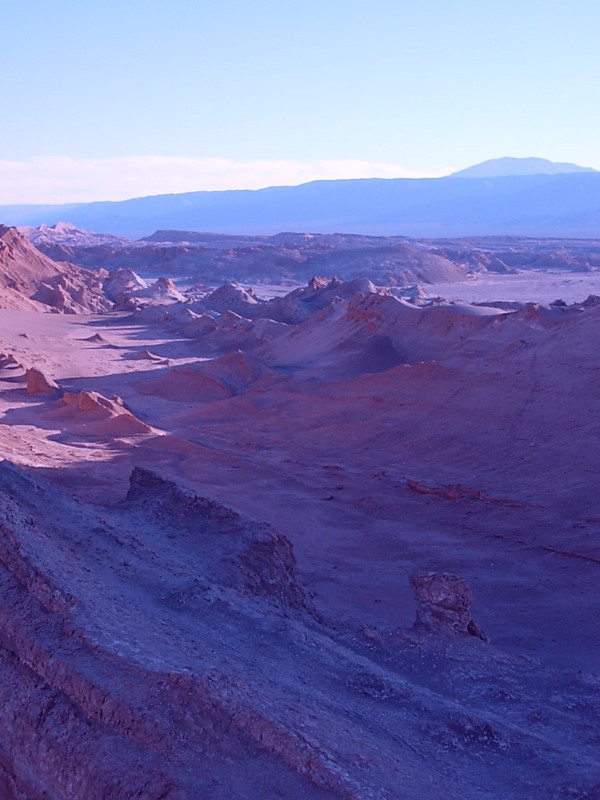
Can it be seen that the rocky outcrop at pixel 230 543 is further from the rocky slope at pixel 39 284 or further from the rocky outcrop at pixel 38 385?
the rocky slope at pixel 39 284

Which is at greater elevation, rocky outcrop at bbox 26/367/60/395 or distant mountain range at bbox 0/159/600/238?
distant mountain range at bbox 0/159/600/238

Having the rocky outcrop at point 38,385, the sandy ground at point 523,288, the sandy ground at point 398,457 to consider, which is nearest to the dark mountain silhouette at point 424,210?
the sandy ground at point 523,288

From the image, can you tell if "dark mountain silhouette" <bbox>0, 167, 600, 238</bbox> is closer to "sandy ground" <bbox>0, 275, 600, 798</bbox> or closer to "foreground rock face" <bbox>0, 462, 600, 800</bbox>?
"sandy ground" <bbox>0, 275, 600, 798</bbox>

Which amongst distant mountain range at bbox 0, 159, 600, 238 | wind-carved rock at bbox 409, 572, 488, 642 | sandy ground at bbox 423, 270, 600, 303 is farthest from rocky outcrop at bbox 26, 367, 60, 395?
distant mountain range at bbox 0, 159, 600, 238

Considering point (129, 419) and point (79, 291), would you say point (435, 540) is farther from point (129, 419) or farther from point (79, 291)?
point (79, 291)

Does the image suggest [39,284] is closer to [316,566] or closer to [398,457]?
[398,457]

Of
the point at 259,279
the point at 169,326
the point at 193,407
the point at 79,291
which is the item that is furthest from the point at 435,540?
the point at 259,279
